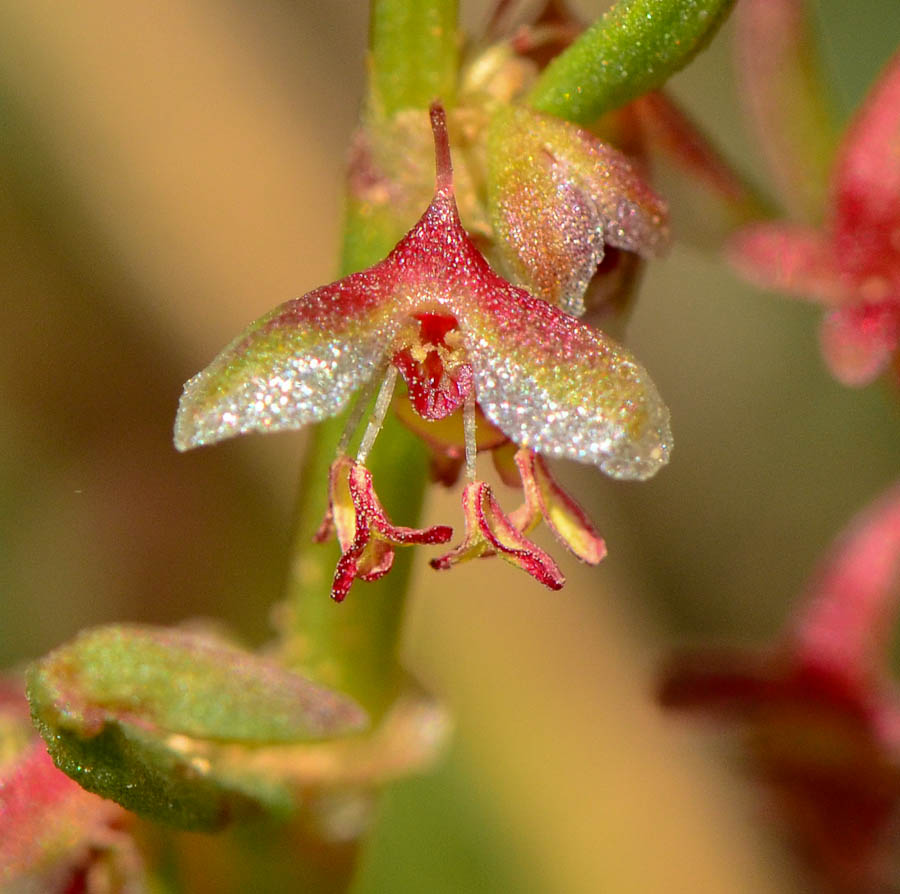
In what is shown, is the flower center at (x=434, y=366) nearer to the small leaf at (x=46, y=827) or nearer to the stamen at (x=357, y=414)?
the stamen at (x=357, y=414)

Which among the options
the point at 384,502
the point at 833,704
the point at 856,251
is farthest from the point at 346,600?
the point at 833,704

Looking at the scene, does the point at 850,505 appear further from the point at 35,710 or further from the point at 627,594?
the point at 35,710

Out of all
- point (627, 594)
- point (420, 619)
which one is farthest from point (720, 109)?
point (420, 619)

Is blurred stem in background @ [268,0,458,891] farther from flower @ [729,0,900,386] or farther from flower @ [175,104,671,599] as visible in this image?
flower @ [729,0,900,386]

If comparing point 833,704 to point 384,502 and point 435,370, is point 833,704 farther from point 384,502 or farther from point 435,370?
point 435,370

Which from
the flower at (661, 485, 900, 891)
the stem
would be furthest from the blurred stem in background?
the flower at (661, 485, 900, 891)

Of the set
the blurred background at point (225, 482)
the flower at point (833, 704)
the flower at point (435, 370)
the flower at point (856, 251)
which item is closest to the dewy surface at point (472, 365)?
the flower at point (435, 370)

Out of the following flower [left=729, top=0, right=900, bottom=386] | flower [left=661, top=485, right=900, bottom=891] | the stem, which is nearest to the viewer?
the stem
